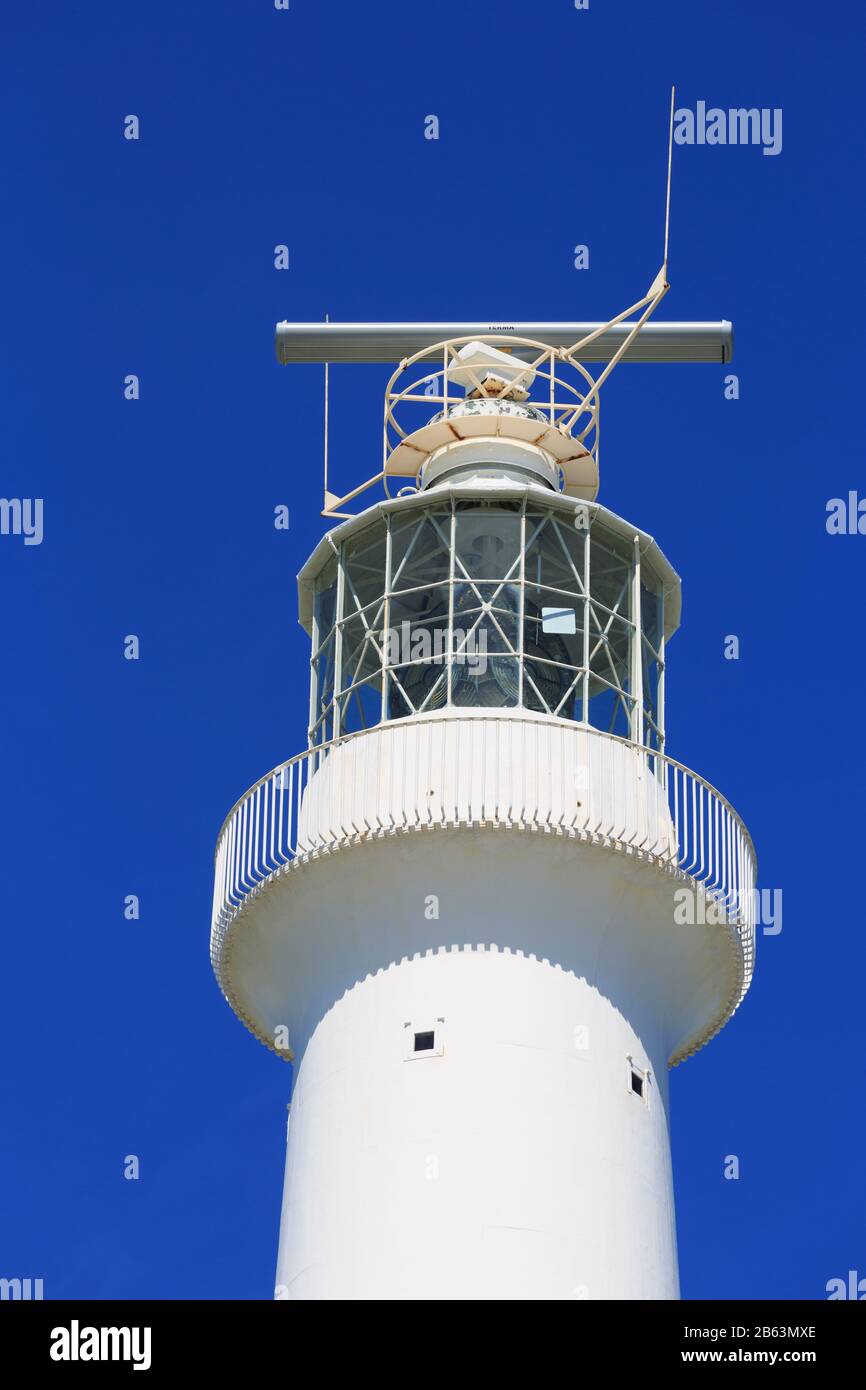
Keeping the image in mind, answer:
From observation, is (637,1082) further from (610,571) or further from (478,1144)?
(610,571)

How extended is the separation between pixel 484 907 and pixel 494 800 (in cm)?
108

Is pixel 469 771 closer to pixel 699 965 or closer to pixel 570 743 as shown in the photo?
pixel 570 743

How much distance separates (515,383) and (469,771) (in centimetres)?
661

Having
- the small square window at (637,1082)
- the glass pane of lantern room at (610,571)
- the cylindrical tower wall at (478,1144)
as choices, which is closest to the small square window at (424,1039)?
the cylindrical tower wall at (478,1144)

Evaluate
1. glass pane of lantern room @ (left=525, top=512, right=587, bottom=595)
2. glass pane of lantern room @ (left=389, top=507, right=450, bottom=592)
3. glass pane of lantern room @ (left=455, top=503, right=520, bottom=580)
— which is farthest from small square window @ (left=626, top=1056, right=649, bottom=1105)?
glass pane of lantern room @ (left=389, top=507, right=450, bottom=592)

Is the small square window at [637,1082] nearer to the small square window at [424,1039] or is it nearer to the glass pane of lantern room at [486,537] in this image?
the small square window at [424,1039]

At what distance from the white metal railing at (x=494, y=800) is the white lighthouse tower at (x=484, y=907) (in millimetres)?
31

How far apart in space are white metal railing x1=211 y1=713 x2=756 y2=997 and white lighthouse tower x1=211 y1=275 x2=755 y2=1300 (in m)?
0.03

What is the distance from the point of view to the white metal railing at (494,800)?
26859 millimetres

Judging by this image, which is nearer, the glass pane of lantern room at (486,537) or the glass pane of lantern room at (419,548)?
the glass pane of lantern room at (486,537)

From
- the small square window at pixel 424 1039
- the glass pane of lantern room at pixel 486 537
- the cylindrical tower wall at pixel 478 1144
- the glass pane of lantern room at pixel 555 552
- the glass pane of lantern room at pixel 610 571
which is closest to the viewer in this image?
the cylindrical tower wall at pixel 478 1144
